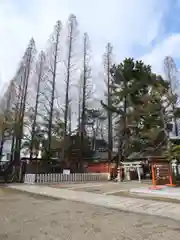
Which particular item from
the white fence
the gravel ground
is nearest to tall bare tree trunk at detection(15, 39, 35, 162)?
the white fence

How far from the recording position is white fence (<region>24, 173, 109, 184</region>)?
49.6 ft

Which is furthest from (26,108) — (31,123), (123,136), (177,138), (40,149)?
(177,138)

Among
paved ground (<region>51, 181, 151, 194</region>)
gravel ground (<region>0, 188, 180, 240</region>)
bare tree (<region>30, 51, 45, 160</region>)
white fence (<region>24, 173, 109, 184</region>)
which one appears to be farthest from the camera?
bare tree (<region>30, 51, 45, 160</region>)

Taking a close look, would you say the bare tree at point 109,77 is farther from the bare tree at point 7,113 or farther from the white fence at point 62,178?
the bare tree at point 7,113

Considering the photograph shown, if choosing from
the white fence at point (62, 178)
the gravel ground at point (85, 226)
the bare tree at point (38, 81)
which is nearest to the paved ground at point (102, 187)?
the white fence at point (62, 178)

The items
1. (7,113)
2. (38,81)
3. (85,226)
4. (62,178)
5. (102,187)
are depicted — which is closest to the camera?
(85,226)

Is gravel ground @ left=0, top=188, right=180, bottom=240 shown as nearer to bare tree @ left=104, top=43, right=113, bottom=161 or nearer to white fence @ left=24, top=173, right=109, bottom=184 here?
white fence @ left=24, top=173, right=109, bottom=184

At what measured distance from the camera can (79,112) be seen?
2977 cm

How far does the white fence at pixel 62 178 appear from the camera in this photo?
1511 centimetres

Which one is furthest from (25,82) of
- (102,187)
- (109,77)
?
(102,187)

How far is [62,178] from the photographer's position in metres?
16.2

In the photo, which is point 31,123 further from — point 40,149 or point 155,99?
point 155,99

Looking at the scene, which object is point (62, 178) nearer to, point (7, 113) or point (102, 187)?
point (102, 187)

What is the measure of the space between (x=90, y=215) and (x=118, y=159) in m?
17.6
